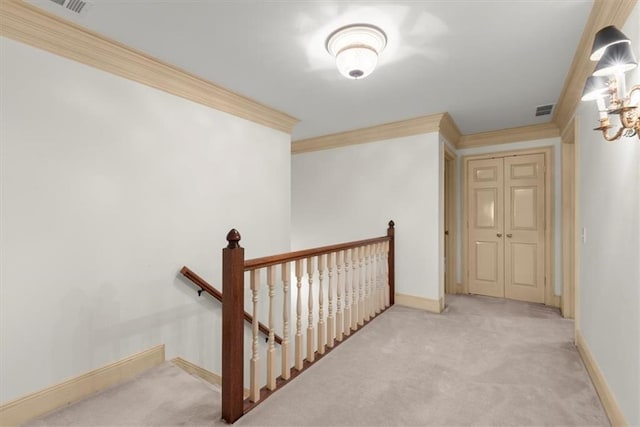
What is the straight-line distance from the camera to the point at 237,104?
2973mm

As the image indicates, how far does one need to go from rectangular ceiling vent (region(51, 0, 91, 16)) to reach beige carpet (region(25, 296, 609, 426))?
7.63ft

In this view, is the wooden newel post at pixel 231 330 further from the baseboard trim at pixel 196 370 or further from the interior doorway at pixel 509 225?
the interior doorway at pixel 509 225

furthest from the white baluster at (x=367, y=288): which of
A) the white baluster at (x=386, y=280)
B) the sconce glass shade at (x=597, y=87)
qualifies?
the sconce glass shade at (x=597, y=87)

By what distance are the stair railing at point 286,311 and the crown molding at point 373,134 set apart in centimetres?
136

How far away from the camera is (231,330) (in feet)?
5.45

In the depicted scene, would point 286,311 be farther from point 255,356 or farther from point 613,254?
point 613,254

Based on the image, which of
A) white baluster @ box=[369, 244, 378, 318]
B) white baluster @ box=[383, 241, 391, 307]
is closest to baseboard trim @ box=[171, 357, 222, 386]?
white baluster @ box=[369, 244, 378, 318]

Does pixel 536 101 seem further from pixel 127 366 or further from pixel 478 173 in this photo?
pixel 127 366

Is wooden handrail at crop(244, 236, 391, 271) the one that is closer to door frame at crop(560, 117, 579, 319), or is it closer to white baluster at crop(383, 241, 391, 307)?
white baluster at crop(383, 241, 391, 307)

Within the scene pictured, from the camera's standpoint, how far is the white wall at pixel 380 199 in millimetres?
3586

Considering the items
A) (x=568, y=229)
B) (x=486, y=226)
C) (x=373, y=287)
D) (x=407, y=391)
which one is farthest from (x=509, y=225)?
(x=407, y=391)

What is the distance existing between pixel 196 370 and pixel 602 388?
2.86 meters

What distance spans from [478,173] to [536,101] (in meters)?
1.38

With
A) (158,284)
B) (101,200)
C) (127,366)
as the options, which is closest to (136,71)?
(101,200)
